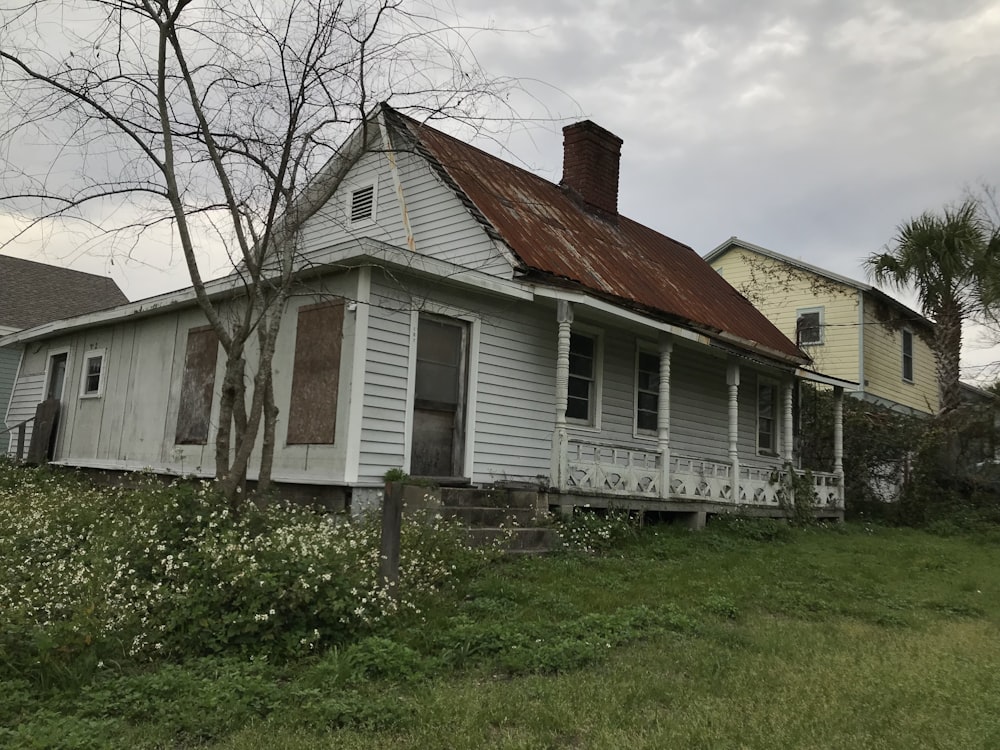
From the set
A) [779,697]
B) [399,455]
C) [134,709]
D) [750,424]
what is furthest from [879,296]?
[134,709]

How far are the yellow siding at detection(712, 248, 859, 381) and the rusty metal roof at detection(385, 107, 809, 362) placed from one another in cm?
605

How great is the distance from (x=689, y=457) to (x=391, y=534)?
351 inches

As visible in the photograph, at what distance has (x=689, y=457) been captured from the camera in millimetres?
14188

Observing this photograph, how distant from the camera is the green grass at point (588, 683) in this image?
4.05 metres

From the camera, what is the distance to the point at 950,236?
19.0 meters

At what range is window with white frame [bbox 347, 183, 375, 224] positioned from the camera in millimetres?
13852

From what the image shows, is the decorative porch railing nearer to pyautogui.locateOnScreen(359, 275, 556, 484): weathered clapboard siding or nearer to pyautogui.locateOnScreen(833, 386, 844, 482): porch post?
pyautogui.locateOnScreen(359, 275, 556, 484): weathered clapboard siding

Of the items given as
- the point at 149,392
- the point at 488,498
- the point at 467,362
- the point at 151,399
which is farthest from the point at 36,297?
the point at 488,498

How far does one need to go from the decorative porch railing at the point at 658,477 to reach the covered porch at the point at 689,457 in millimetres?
15

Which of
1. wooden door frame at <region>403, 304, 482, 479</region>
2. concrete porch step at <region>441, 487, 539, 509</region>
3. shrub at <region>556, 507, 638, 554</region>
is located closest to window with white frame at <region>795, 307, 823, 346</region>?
shrub at <region>556, 507, 638, 554</region>

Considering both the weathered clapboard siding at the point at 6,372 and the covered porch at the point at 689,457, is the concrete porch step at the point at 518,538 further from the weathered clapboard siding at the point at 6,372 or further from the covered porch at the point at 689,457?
the weathered clapboard siding at the point at 6,372

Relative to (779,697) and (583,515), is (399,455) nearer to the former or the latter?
(583,515)

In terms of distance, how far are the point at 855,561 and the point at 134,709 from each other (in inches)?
355

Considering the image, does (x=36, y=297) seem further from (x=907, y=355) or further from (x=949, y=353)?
(x=907, y=355)
